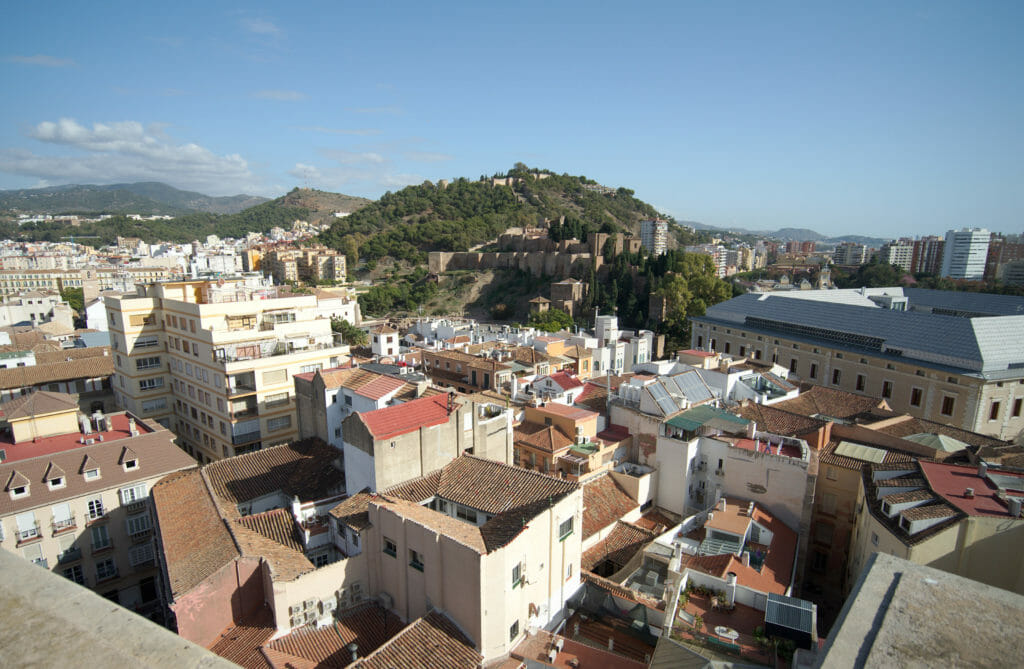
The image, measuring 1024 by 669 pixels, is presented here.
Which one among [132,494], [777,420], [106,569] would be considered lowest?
[106,569]

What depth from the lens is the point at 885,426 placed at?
22438 millimetres

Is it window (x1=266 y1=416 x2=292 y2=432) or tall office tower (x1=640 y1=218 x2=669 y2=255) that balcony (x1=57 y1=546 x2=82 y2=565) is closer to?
window (x1=266 y1=416 x2=292 y2=432)

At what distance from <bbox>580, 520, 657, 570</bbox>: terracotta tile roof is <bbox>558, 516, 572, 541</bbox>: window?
3.05 metres

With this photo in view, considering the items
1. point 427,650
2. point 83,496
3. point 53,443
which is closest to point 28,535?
point 83,496

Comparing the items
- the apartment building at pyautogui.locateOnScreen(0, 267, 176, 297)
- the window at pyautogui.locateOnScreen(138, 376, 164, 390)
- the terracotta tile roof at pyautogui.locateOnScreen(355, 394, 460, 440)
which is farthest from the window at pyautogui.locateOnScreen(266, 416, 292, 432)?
the apartment building at pyautogui.locateOnScreen(0, 267, 176, 297)

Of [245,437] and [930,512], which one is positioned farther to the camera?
[245,437]

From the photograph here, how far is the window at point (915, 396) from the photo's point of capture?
3250cm

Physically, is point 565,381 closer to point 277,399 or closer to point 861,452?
point 861,452

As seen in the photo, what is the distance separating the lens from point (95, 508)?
17.6m

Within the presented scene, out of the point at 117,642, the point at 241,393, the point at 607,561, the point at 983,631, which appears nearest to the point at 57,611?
the point at 117,642

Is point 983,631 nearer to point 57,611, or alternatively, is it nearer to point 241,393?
point 57,611

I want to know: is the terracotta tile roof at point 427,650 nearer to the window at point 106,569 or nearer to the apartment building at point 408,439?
the apartment building at point 408,439

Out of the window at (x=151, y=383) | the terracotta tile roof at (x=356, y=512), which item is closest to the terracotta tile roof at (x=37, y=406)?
the window at (x=151, y=383)

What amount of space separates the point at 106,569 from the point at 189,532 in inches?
222
